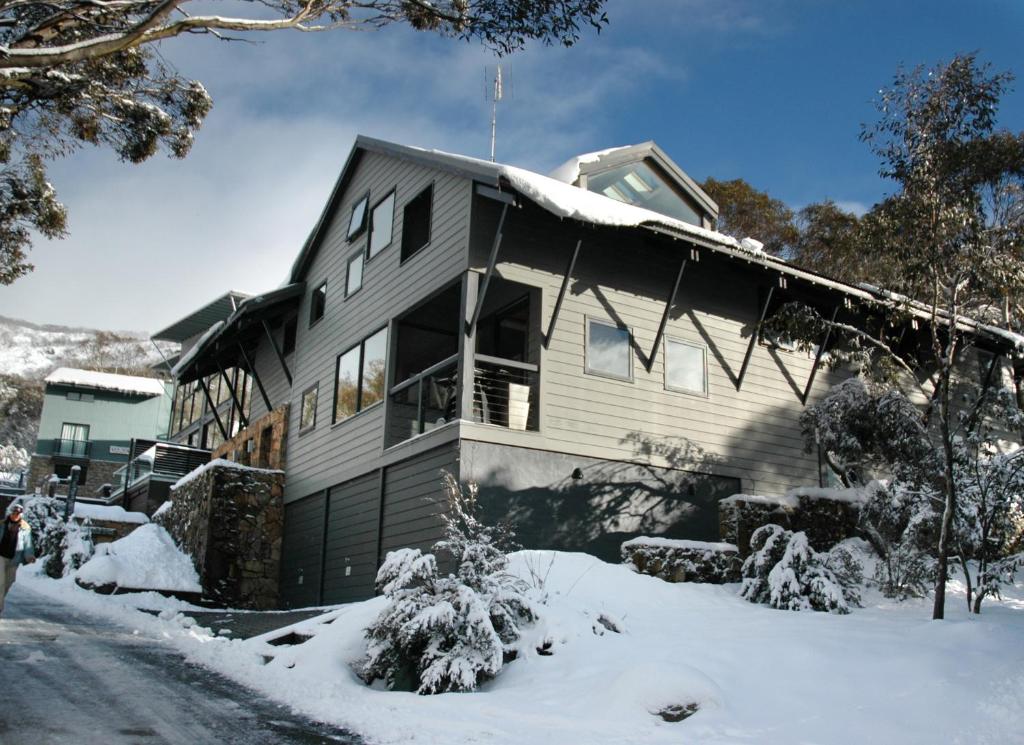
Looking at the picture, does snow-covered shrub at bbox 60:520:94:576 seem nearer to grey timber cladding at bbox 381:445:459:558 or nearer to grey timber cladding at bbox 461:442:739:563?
grey timber cladding at bbox 381:445:459:558

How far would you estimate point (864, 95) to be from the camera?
11867 millimetres

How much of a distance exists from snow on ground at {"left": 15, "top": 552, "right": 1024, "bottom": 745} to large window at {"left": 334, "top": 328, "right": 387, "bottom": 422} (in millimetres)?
6240

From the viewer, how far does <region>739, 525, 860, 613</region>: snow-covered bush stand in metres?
10.8

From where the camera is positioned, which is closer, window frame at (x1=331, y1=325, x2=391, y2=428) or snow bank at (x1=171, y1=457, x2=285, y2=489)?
window frame at (x1=331, y1=325, x2=391, y2=428)

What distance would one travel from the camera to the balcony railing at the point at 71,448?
48219 millimetres

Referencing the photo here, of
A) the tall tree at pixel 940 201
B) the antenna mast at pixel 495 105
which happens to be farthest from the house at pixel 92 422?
the tall tree at pixel 940 201

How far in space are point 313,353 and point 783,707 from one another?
14.6 m

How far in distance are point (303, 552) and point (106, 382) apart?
38.3 metres

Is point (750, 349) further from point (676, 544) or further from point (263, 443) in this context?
point (263, 443)

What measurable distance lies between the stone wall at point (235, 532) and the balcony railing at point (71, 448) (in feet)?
110

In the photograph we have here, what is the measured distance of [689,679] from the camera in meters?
7.00

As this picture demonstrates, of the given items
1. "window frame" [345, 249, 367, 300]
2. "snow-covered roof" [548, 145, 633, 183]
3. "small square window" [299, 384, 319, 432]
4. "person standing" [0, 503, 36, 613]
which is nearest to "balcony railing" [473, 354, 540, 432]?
"snow-covered roof" [548, 145, 633, 183]

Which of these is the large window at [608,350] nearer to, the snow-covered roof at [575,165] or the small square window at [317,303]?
the snow-covered roof at [575,165]

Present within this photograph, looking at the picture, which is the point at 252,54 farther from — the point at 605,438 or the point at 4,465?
the point at 4,465
